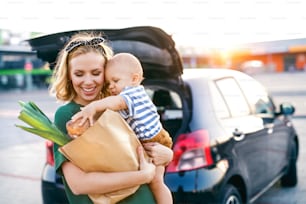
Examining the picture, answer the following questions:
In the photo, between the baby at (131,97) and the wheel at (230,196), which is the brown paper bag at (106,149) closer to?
the baby at (131,97)

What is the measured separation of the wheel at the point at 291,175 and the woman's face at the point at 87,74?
258cm

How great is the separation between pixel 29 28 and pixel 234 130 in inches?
46.8

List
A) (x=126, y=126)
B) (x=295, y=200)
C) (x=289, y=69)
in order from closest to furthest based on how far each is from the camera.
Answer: (x=126, y=126) < (x=295, y=200) < (x=289, y=69)

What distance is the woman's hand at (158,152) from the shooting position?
1099 mm

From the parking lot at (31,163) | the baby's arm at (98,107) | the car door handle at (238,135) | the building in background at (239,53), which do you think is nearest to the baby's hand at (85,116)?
the baby's arm at (98,107)

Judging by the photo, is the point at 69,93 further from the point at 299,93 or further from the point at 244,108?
the point at 299,93

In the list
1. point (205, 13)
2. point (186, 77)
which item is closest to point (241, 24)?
point (205, 13)

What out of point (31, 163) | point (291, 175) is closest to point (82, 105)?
point (291, 175)

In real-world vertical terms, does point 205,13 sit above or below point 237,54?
above

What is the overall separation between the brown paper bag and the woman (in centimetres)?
2

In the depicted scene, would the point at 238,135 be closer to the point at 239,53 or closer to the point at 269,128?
the point at 269,128

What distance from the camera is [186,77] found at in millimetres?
2242

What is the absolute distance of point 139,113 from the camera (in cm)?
107

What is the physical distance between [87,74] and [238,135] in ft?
4.65
